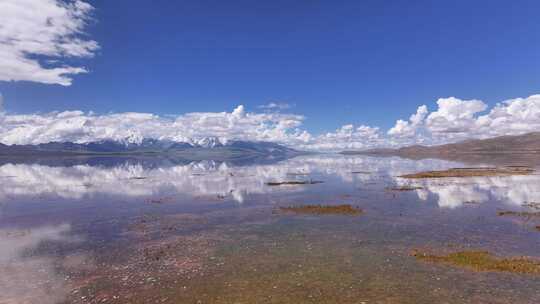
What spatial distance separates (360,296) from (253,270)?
861cm

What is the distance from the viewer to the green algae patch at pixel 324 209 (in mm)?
47250

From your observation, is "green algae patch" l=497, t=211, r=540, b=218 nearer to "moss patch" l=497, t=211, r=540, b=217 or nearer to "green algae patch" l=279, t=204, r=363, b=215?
"moss patch" l=497, t=211, r=540, b=217

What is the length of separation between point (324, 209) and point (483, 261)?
25795mm

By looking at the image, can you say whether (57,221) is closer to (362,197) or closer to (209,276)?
(209,276)

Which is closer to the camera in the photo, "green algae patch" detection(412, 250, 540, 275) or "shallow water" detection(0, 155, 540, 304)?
"shallow water" detection(0, 155, 540, 304)

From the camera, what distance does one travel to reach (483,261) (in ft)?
83.9

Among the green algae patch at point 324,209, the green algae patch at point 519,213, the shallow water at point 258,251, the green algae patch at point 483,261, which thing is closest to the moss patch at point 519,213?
the green algae patch at point 519,213

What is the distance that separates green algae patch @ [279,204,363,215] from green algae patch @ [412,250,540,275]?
1940cm

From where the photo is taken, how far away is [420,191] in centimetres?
6788

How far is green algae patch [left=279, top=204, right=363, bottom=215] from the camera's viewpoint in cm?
4725

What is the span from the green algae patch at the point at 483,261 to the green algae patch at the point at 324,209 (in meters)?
19.4

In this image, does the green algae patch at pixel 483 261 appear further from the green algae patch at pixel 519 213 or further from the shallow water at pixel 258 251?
the green algae patch at pixel 519 213

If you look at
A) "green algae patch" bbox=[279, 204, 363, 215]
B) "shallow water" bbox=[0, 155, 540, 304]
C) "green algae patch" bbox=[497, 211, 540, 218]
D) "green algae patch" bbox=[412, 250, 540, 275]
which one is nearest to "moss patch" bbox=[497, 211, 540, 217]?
"green algae patch" bbox=[497, 211, 540, 218]

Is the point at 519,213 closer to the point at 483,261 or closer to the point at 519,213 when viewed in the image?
the point at 519,213
